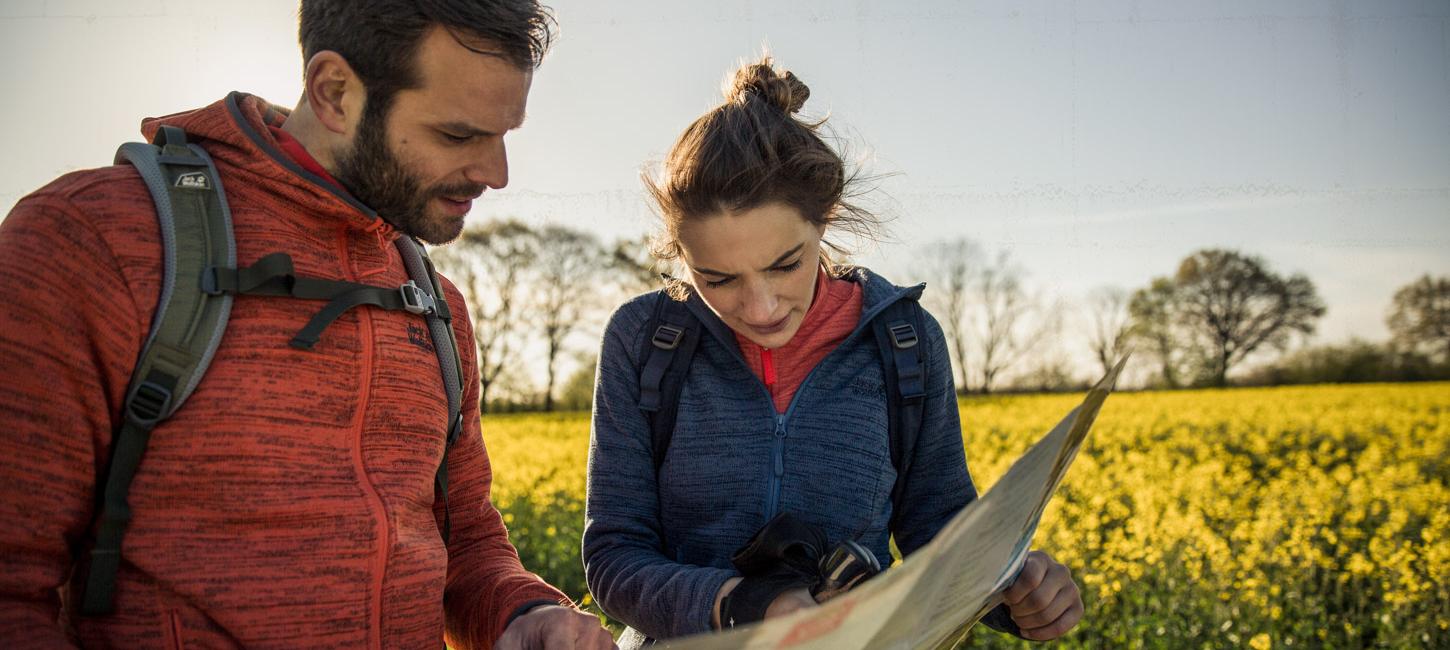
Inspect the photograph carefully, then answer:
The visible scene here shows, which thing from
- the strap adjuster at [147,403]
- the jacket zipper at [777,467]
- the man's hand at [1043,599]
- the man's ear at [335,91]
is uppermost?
the man's ear at [335,91]

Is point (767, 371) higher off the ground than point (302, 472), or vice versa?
point (767, 371)

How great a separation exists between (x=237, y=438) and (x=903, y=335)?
112cm

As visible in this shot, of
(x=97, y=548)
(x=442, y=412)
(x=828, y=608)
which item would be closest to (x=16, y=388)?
(x=97, y=548)

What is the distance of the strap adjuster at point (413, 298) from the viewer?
1.38 metres

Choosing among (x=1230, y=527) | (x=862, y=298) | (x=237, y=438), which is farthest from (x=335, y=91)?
(x=1230, y=527)

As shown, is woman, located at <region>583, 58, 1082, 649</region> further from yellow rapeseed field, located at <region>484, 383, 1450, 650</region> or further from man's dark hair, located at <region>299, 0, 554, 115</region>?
yellow rapeseed field, located at <region>484, 383, 1450, 650</region>

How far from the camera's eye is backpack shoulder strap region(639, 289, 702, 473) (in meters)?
1.74

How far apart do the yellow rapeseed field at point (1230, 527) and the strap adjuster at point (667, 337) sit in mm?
2995

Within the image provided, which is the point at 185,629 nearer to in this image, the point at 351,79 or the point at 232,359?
the point at 232,359

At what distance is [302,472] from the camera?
3.97ft

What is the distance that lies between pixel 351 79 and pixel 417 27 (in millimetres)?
121

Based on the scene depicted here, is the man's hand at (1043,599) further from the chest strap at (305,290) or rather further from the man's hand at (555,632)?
the chest strap at (305,290)

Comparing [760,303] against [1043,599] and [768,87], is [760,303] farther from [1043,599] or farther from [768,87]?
[1043,599]

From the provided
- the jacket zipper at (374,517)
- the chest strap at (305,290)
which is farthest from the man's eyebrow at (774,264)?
the jacket zipper at (374,517)
